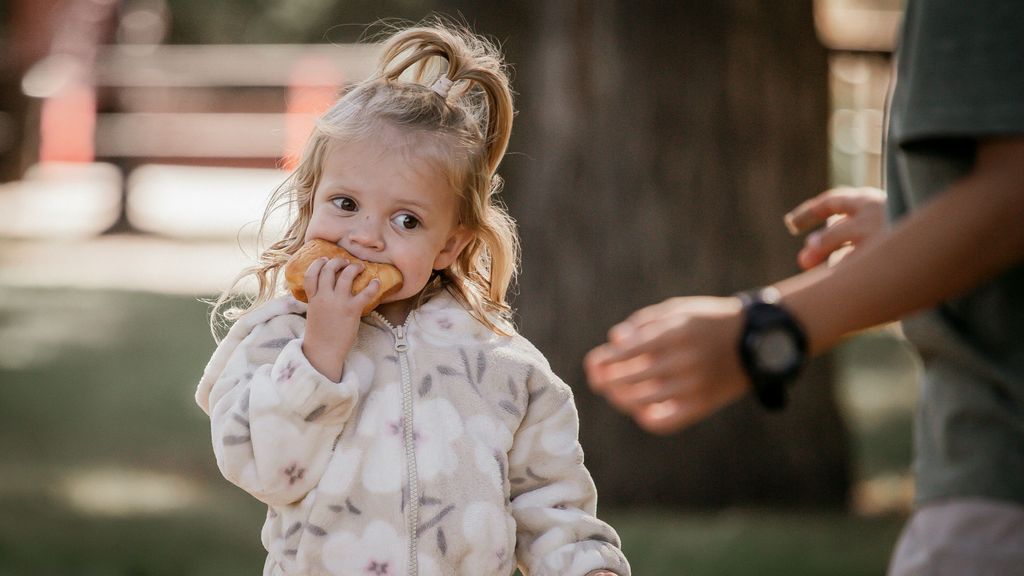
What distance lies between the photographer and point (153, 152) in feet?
56.9

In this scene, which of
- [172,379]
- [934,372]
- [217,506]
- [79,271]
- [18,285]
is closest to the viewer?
[934,372]

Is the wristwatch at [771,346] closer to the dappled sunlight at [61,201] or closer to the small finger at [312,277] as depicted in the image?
the small finger at [312,277]

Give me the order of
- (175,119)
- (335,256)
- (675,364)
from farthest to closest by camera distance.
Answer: (175,119) < (335,256) < (675,364)

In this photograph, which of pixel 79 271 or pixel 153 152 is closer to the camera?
pixel 79 271

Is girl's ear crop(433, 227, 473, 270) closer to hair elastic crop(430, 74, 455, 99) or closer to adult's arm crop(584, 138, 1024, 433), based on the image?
hair elastic crop(430, 74, 455, 99)

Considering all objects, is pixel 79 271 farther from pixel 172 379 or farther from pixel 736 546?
pixel 736 546

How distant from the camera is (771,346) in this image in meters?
1.60

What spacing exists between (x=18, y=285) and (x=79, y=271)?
1.11 metres

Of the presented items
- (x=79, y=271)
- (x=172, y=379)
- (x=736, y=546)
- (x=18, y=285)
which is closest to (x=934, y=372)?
(x=736, y=546)

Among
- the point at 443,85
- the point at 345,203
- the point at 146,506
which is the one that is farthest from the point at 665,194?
the point at 345,203

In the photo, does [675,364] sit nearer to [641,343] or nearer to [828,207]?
[641,343]

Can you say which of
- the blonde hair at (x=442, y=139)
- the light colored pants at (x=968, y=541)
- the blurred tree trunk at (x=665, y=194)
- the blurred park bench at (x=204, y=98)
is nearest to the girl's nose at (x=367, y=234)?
the blonde hair at (x=442, y=139)

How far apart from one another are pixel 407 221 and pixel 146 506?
155 inches

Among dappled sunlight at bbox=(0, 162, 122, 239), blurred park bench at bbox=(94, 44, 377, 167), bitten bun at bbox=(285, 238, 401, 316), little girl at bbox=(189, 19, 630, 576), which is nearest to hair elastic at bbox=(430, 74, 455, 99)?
little girl at bbox=(189, 19, 630, 576)
